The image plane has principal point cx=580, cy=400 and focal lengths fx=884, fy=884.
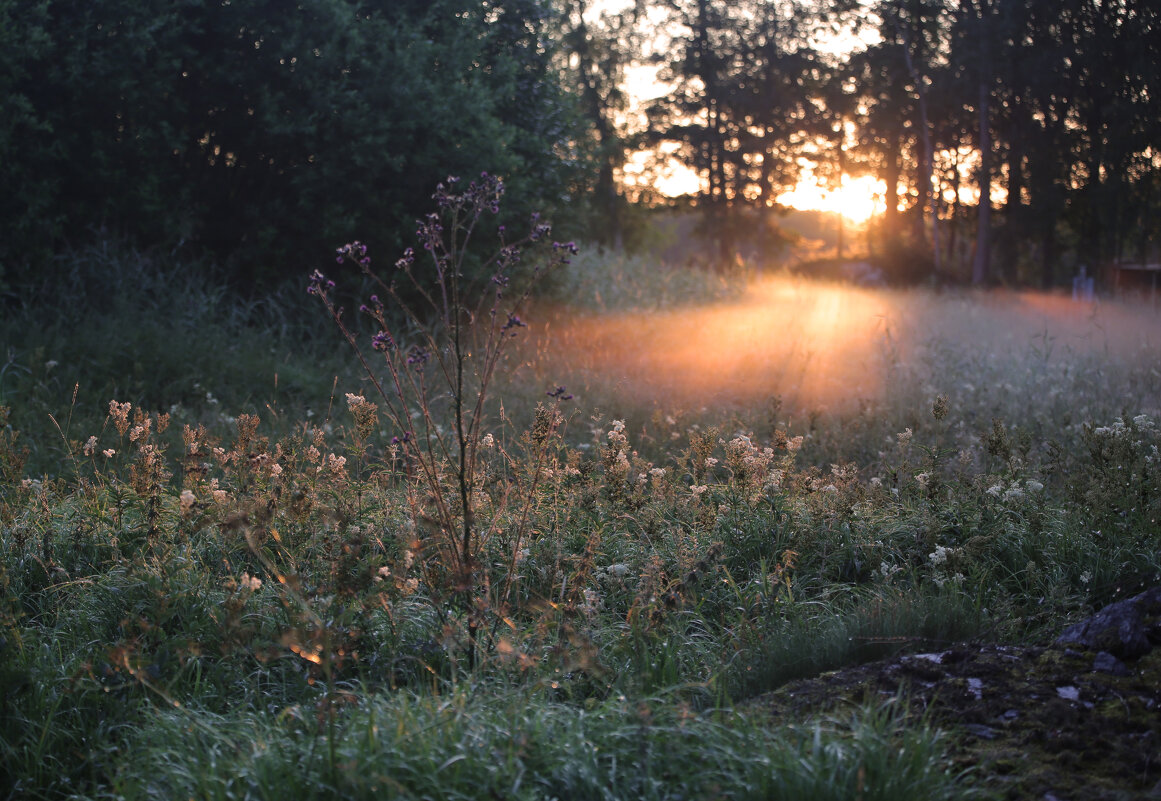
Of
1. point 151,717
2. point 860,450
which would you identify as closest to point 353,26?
point 860,450

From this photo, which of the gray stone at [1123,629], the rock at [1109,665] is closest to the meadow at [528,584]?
the gray stone at [1123,629]

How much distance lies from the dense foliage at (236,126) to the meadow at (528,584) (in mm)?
3092

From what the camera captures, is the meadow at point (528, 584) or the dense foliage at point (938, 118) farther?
the dense foliage at point (938, 118)

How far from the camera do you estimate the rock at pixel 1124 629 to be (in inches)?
105

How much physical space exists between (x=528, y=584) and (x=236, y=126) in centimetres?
914

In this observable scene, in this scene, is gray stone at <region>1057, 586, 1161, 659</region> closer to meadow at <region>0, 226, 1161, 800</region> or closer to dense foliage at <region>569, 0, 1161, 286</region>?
meadow at <region>0, 226, 1161, 800</region>

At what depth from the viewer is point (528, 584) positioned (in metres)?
3.74

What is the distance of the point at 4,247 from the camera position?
904 cm

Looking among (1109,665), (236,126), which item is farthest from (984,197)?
(1109,665)

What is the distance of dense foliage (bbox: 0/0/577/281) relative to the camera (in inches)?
366

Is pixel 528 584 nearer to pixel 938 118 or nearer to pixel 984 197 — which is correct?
pixel 984 197

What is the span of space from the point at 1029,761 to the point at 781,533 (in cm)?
186

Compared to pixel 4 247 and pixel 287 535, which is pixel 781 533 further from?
pixel 4 247

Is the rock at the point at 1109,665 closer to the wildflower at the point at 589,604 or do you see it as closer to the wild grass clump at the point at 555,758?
the wild grass clump at the point at 555,758
